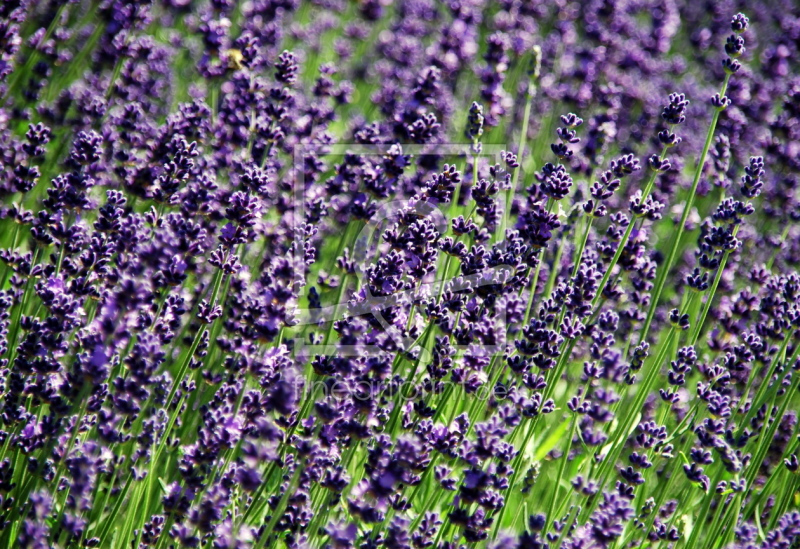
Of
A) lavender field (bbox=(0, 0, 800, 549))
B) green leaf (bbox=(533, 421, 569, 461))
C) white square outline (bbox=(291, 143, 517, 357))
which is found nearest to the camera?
lavender field (bbox=(0, 0, 800, 549))

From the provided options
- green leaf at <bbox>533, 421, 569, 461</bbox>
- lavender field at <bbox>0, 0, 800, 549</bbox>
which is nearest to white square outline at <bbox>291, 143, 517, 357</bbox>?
lavender field at <bbox>0, 0, 800, 549</bbox>

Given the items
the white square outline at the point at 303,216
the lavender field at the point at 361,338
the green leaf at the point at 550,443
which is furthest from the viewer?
the green leaf at the point at 550,443

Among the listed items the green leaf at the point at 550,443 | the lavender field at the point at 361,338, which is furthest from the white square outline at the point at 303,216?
the green leaf at the point at 550,443

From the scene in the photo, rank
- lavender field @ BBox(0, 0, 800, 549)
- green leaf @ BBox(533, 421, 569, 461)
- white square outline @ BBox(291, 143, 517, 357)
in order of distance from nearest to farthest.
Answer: lavender field @ BBox(0, 0, 800, 549), white square outline @ BBox(291, 143, 517, 357), green leaf @ BBox(533, 421, 569, 461)

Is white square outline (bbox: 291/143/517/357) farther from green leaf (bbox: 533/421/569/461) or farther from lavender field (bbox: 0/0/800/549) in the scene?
green leaf (bbox: 533/421/569/461)

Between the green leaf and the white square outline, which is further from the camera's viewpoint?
the green leaf

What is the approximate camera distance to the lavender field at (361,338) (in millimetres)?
3027

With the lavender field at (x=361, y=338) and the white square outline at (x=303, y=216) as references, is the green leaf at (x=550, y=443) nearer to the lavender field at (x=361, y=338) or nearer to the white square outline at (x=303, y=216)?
the lavender field at (x=361, y=338)

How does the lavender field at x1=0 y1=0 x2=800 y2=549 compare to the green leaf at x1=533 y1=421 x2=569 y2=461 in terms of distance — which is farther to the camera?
the green leaf at x1=533 y1=421 x2=569 y2=461

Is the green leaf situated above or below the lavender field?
below

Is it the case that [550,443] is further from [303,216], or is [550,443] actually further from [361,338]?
[303,216]

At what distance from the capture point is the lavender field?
3.03 metres

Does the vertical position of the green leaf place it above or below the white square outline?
below

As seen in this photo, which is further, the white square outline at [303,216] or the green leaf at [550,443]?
the green leaf at [550,443]
